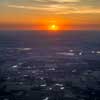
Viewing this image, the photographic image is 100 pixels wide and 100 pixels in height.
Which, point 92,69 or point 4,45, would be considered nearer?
point 92,69

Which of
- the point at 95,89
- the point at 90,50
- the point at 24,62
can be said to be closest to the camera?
the point at 95,89

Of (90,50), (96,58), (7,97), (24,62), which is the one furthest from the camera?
(90,50)

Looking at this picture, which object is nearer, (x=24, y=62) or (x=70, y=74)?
(x=70, y=74)

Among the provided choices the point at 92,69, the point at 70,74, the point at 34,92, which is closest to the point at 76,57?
the point at 92,69

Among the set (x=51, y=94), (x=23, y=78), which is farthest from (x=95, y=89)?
(x=23, y=78)

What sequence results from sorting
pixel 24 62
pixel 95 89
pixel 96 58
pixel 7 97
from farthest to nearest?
1. pixel 96 58
2. pixel 24 62
3. pixel 95 89
4. pixel 7 97

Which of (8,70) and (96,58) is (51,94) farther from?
(96,58)

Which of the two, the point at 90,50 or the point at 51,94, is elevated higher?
the point at 51,94

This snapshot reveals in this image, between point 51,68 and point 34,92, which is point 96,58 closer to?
point 51,68

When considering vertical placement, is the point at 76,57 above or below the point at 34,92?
below
